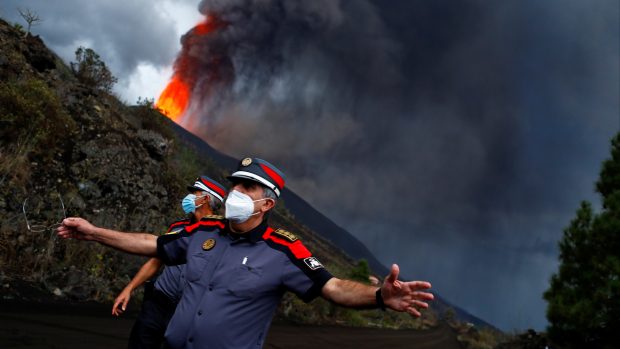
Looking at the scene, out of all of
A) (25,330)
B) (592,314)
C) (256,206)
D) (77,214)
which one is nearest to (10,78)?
(77,214)

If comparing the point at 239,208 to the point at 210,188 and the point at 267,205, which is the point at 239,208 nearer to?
the point at 267,205

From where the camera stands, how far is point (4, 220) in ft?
28.2

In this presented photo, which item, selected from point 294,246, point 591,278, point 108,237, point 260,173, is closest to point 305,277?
point 294,246

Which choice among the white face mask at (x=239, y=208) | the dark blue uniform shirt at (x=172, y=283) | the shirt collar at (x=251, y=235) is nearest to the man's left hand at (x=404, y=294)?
the shirt collar at (x=251, y=235)

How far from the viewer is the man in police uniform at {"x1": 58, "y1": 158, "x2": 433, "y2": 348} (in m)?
2.41

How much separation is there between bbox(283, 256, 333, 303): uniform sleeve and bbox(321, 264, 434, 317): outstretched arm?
0.30ft

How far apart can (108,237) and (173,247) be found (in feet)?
1.39

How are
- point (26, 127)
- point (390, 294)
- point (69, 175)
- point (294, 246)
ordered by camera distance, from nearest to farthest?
point (390, 294) < point (294, 246) < point (26, 127) < point (69, 175)

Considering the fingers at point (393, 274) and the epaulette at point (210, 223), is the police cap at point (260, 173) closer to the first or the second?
the epaulette at point (210, 223)

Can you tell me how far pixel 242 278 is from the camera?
2496 millimetres

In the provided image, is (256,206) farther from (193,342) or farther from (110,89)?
(110,89)

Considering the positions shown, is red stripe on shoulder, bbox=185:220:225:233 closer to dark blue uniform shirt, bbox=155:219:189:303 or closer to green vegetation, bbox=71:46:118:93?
dark blue uniform shirt, bbox=155:219:189:303

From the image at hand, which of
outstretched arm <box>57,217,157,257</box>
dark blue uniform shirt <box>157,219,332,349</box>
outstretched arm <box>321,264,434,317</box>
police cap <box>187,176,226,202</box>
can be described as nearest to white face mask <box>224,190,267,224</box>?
dark blue uniform shirt <box>157,219,332,349</box>

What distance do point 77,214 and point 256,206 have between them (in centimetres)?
926
